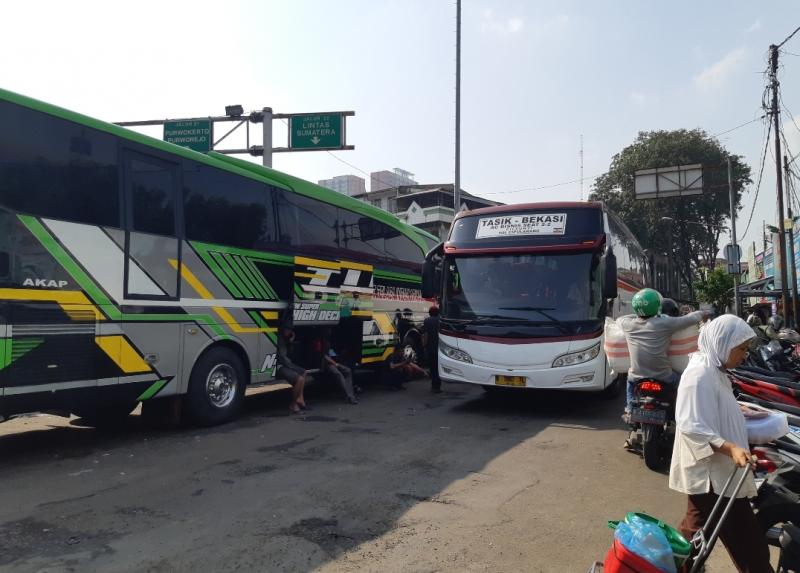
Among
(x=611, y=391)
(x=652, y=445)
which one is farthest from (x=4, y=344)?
(x=611, y=391)

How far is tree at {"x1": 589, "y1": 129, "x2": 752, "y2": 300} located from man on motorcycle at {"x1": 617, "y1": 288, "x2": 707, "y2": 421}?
33.0m

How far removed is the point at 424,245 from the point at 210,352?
824 centimetres

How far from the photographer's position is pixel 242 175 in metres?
8.93

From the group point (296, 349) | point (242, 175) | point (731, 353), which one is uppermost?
point (242, 175)

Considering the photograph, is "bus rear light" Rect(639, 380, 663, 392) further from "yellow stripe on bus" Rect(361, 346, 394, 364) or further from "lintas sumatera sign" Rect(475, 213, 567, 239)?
"yellow stripe on bus" Rect(361, 346, 394, 364)

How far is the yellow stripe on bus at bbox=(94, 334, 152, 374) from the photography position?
21.7 feet

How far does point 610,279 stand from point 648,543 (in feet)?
21.6

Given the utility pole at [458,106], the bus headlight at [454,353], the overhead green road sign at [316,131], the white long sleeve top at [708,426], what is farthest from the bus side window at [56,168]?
the utility pole at [458,106]

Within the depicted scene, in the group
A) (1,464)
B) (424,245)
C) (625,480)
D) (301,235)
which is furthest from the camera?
(424,245)

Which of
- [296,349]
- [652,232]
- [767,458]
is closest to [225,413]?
[296,349]

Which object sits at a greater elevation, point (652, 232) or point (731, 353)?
point (652, 232)

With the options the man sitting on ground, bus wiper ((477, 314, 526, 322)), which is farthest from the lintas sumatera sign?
the man sitting on ground

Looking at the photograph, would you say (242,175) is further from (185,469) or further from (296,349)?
(185,469)

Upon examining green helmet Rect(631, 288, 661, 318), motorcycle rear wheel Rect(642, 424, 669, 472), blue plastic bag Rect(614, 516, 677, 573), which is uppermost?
green helmet Rect(631, 288, 661, 318)
